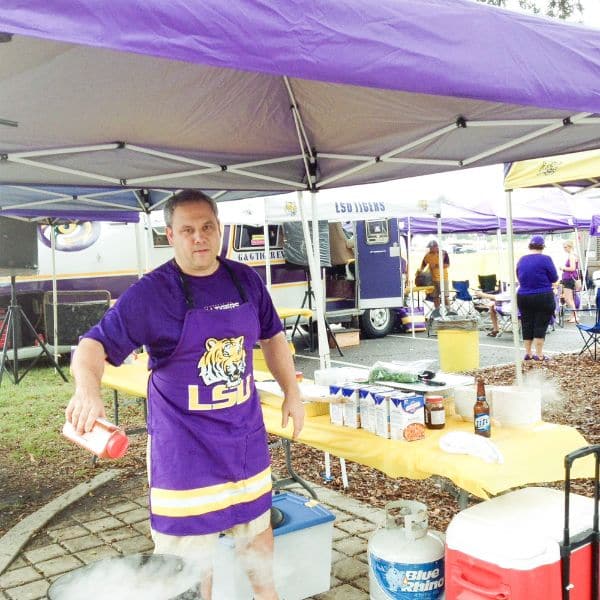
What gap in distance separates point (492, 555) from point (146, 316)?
136cm

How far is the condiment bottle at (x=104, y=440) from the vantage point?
1.75 metres

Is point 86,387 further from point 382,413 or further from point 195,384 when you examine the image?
point 382,413

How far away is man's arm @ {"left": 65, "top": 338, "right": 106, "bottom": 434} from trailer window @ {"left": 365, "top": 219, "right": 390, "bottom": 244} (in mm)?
10058

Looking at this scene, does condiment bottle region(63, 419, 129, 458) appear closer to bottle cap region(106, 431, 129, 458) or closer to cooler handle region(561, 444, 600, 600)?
bottle cap region(106, 431, 129, 458)

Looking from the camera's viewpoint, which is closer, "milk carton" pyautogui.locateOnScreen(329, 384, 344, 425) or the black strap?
the black strap

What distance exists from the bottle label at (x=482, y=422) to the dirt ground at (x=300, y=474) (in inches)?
42.1

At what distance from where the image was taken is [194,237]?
2.33 metres

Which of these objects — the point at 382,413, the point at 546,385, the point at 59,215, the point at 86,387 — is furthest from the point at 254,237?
the point at 86,387

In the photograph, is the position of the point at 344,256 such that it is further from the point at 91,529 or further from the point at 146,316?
the point at 146,316

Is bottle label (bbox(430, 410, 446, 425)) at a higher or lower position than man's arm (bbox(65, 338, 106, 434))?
lower

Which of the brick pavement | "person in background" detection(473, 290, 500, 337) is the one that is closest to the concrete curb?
the brick pavement

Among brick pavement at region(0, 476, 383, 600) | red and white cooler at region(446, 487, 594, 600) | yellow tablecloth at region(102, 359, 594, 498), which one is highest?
yellow tablecloth at region(102, 359, 594, 498)

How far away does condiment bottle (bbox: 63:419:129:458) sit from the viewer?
1746 millimetres

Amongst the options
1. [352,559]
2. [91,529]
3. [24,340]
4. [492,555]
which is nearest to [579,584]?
[492,555]
